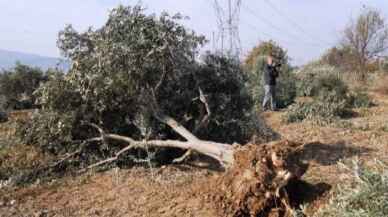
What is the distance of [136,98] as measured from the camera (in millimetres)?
6219

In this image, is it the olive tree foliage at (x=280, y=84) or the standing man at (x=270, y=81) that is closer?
the standing man at (x=270, y=81)

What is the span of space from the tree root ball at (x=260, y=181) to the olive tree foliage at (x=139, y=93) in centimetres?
139

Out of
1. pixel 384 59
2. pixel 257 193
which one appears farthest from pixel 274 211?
pixel 384 59

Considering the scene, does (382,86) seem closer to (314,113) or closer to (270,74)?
(270,74)

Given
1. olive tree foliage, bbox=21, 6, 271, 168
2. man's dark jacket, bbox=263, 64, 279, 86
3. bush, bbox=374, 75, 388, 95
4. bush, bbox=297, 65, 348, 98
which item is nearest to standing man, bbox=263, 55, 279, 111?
man's dark jacket, bbox=263, 64, 279, 86

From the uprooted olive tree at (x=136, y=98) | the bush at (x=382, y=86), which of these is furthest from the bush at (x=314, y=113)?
the bush at (x=382, y=86)

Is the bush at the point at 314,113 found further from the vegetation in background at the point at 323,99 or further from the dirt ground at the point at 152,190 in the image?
the dirt ground at the point at 152,190

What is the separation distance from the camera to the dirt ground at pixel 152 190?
4.40m

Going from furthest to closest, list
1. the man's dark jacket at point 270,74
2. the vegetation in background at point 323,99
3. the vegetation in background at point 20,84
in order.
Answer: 1. the vegetation in background at point 20,84
2. the man's dark jacket at point 270,74
3. the vegetation in background at point 323,99

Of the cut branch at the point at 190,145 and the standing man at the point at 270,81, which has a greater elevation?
the standing man at the point at 270,81

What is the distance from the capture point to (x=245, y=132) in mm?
6645

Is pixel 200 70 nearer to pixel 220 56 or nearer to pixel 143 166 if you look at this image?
pixel 220 56

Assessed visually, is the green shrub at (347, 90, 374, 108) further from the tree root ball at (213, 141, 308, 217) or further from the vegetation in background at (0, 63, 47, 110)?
the vegetation in background at (0, 63, 47, 110)

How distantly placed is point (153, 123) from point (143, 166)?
62 centimetres
